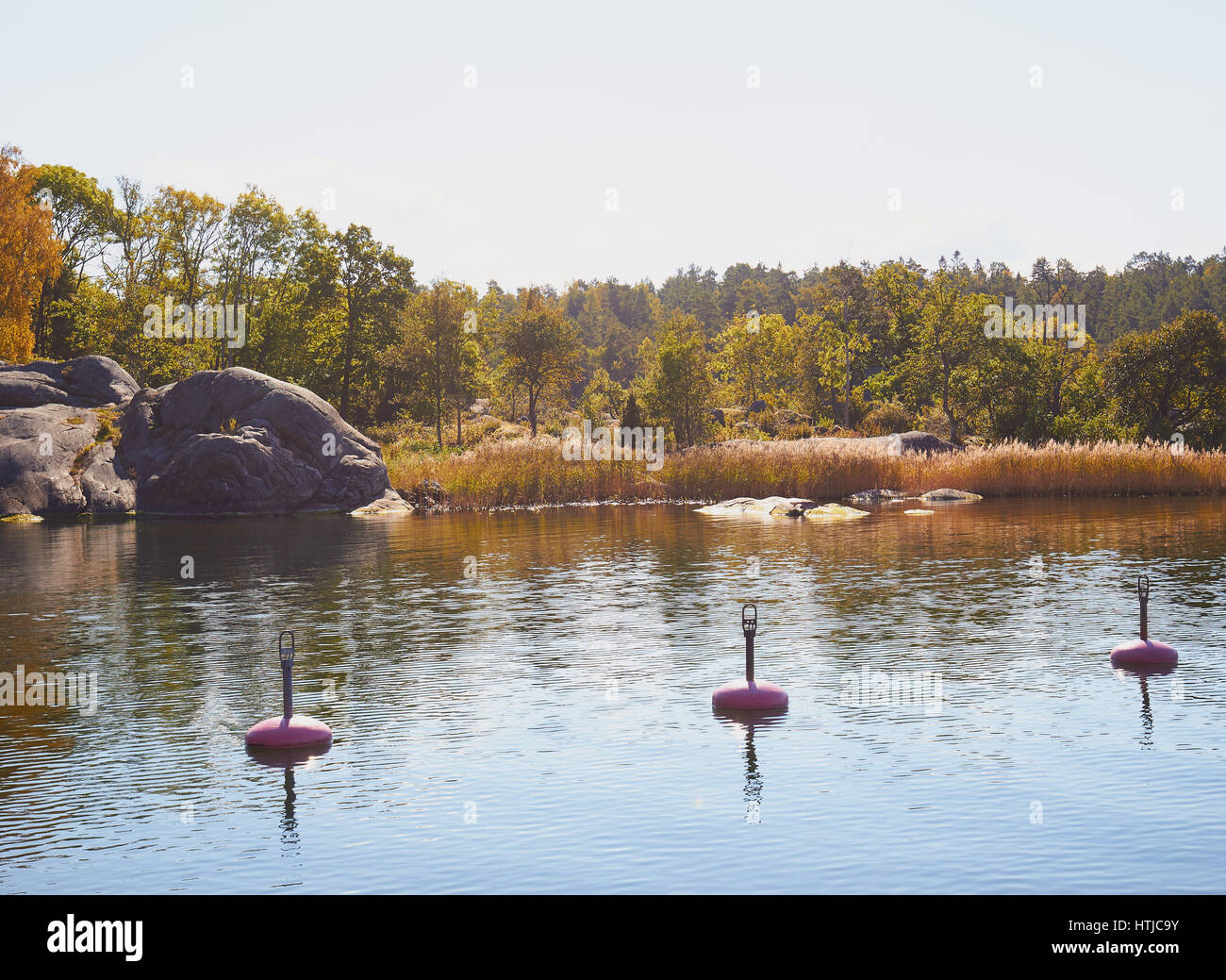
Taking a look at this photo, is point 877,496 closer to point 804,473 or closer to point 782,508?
point 804,473

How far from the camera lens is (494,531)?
45.2m

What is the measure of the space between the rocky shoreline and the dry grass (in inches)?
154

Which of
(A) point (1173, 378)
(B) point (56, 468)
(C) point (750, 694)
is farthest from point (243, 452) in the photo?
(A) point (1173, 378)

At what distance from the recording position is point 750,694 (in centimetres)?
1555

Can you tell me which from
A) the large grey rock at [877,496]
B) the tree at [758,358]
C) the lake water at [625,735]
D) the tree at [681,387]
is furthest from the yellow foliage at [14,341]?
the tree at [758,358]

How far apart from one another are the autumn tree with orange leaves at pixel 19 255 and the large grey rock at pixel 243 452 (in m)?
13.4

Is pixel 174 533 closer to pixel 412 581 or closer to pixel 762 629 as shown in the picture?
pixel 412 581

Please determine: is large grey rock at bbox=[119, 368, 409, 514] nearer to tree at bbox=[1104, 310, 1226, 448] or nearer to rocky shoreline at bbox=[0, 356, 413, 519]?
rocky shoreline at bbox=[0, 356, 413, 519]

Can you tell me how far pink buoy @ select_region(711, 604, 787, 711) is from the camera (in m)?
15.5

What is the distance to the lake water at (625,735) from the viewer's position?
10141 mm

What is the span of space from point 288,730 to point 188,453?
45766 millimetres

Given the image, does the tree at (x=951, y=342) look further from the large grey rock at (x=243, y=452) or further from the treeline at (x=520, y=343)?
the large grey rock at (x=243, y=452)

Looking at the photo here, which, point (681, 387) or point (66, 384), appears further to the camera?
point (681, 387)

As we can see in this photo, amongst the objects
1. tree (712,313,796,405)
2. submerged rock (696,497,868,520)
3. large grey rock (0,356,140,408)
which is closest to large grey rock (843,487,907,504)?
submerged rock (696,497,868,520)
